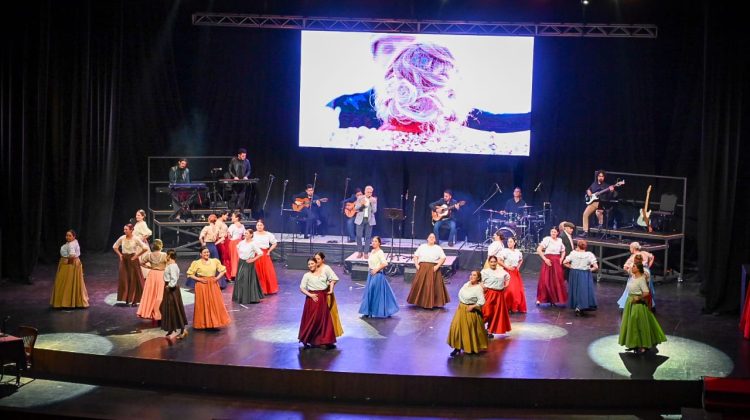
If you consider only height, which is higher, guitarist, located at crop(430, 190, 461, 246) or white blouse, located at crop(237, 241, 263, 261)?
guitarist, located at crop(430, 190, 461, 246)

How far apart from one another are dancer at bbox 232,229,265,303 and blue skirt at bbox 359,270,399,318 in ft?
6.33

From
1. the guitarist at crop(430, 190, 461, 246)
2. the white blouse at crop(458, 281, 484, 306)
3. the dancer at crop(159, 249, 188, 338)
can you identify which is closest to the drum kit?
the guitarist at crop(430, 190, 461, 246)

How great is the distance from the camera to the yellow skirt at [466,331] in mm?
13055

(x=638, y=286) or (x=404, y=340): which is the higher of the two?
(x=638, y=286)

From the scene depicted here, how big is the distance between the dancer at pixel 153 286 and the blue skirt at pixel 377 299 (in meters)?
2.97

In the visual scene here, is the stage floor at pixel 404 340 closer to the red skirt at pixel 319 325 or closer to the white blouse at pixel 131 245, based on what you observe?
the red skirt at pixel 319 325

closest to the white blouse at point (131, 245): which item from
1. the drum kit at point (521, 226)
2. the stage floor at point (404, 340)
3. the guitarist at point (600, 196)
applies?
the stage floor at point (404, 340)

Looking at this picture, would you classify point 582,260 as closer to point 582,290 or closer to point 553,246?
point 582,290

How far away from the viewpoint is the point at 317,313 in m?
13.2

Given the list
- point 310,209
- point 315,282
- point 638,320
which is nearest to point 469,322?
point 315,282

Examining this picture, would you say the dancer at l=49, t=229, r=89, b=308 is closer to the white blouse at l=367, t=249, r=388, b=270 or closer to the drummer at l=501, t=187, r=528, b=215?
the white blouse at l=367, t=249, r=388, b=270

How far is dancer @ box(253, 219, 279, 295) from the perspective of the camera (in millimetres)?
16469

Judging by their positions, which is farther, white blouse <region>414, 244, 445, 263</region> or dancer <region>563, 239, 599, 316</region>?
white blouse <region>414, 244, 445, 263</region>

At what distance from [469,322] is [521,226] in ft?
20.2
